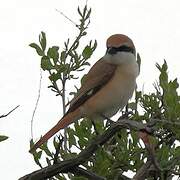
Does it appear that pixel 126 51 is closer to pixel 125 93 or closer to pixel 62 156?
pixel 125 93

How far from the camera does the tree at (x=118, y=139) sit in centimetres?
200

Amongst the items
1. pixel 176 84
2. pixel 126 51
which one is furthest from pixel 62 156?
pixel 126 51

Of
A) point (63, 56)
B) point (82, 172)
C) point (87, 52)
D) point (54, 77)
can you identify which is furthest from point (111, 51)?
point (82, 172)

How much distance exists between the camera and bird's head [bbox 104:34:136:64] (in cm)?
386

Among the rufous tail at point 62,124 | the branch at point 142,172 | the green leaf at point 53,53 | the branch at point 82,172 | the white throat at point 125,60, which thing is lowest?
the branch at point 82,172

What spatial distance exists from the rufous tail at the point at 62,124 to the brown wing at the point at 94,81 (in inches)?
2.4

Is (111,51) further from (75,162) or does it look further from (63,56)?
(75,162)

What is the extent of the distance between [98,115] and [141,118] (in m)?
1.23

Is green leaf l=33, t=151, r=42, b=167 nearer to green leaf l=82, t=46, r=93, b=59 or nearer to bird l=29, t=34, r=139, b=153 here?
green leaf l=82, t=46, r=93, b=59

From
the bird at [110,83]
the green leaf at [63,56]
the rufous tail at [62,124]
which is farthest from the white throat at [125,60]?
the green leaf at [63,56]

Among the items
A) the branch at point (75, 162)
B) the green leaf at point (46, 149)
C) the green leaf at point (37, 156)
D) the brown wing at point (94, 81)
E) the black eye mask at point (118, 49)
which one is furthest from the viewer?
the black eye mask at point (118, 49)

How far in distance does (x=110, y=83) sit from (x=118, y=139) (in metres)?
1.50

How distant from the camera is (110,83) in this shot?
4.07 metres

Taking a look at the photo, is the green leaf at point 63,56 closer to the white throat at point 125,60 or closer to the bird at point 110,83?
the bird at point 110,83
